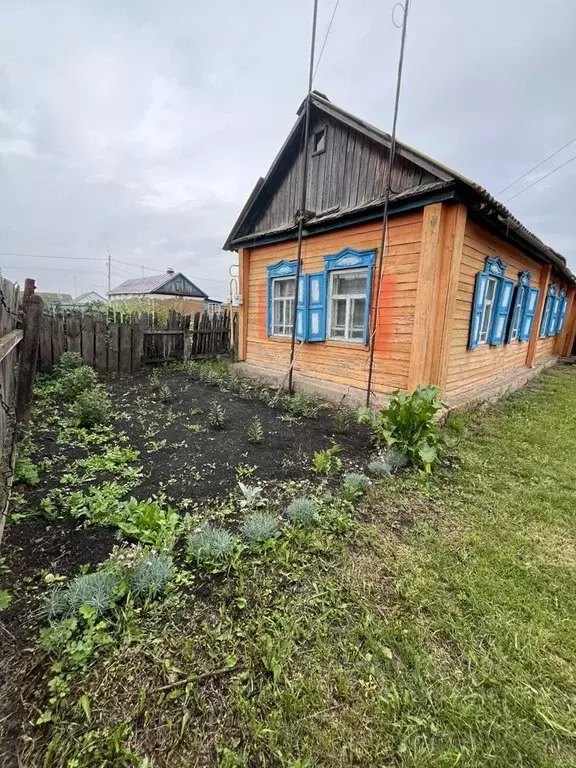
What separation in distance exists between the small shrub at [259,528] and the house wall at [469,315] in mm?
4090

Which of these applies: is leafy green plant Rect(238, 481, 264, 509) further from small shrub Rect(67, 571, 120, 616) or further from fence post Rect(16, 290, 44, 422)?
fence post Rect(16, 290, 44, 422)

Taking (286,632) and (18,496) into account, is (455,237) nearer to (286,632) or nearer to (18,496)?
(286,632)

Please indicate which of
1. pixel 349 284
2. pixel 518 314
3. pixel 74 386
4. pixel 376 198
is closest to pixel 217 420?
pixel 74 386

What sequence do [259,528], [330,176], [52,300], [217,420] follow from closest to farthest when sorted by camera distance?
[259,528]
[217,420]
[330,176]
[52,300]

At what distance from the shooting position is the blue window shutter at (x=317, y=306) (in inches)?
245

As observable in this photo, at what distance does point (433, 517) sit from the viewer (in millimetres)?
2809

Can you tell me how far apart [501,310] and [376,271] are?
3.16m

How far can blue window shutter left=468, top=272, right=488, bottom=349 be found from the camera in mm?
→ 5516

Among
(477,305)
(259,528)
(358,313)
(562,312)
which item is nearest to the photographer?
(259,528)

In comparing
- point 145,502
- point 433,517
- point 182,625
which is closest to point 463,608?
point 433,517

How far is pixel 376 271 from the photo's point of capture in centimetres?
545

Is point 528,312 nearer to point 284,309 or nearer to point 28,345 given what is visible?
point 284,309

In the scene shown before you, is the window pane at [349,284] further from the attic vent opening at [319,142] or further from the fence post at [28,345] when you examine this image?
the fence post at [28,345]

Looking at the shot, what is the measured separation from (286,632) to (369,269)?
5141 millimetres
